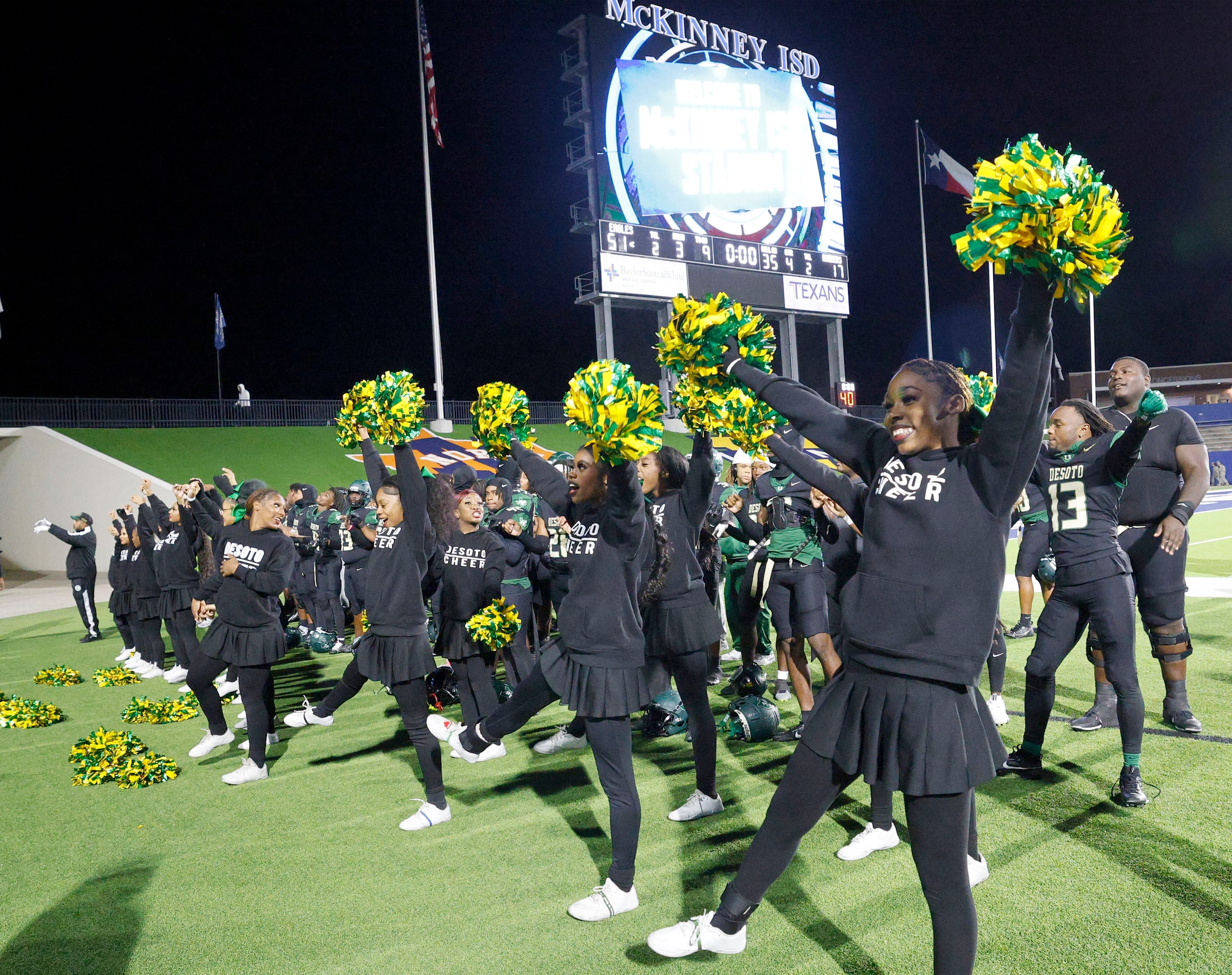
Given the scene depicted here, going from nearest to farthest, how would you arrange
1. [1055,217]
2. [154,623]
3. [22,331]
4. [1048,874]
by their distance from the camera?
[1055,217], [1048,874], [154,623], [22,331]

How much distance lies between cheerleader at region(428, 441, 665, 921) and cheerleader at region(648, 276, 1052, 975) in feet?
2.78

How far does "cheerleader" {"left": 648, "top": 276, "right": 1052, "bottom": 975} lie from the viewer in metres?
2.09

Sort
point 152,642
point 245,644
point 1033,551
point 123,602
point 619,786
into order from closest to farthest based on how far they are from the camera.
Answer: point 619,786 < point 245,644 < point 1033,551 < point 152,642 < point 123,602

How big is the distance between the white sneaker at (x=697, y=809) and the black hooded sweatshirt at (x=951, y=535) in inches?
85.1

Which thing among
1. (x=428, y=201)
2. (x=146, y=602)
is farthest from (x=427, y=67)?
(x=146, y=602)

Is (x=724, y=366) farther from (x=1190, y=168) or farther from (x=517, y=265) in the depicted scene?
(x=1190, y=168)

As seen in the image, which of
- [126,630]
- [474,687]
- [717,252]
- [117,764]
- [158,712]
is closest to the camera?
[117,764]

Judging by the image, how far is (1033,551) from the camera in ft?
28.2

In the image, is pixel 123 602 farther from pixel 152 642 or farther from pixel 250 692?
pixel 250 692

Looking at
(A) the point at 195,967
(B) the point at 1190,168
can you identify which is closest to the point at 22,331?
(A) the point at 195,967

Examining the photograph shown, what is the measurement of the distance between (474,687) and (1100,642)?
3.79m

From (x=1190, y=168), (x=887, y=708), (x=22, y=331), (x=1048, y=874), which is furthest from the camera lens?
(x=1190, y=168)

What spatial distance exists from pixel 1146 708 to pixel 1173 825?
2.40 metres

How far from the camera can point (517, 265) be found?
42.0m
